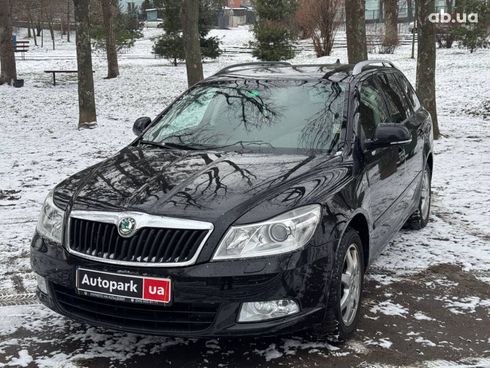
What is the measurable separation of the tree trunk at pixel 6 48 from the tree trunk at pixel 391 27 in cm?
1998

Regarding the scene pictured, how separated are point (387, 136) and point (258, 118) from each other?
95 cm

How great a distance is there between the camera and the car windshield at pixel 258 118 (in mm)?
4414

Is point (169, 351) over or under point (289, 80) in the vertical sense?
under

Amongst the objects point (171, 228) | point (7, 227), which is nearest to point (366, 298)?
point (171, 228)

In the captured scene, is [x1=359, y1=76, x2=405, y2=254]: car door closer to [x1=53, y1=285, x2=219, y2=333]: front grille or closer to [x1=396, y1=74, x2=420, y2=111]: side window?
[x1=396, y1=74, x2=420, y2=111]: side window

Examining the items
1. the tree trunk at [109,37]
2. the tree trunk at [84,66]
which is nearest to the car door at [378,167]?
the tree trunk at [84,66]

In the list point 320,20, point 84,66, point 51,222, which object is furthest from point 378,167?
point 320,20

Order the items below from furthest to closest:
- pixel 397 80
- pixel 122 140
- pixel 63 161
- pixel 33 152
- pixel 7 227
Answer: pixel 122 140, pixel 33 152, pixel 63 161, pixel 7 227, pixel 397 80

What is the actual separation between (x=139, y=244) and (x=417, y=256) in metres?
3.01

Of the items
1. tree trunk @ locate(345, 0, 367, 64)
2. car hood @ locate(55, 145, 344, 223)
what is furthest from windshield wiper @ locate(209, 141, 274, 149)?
tree trunk @ locate(345, 0, 367, 64)

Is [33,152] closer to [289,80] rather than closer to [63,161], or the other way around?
[63,161]

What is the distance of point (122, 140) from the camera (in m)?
11.6

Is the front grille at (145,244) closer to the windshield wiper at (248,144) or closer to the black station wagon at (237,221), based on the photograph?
the black station wagon at (237,221)

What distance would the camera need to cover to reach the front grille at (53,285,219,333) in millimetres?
3291
